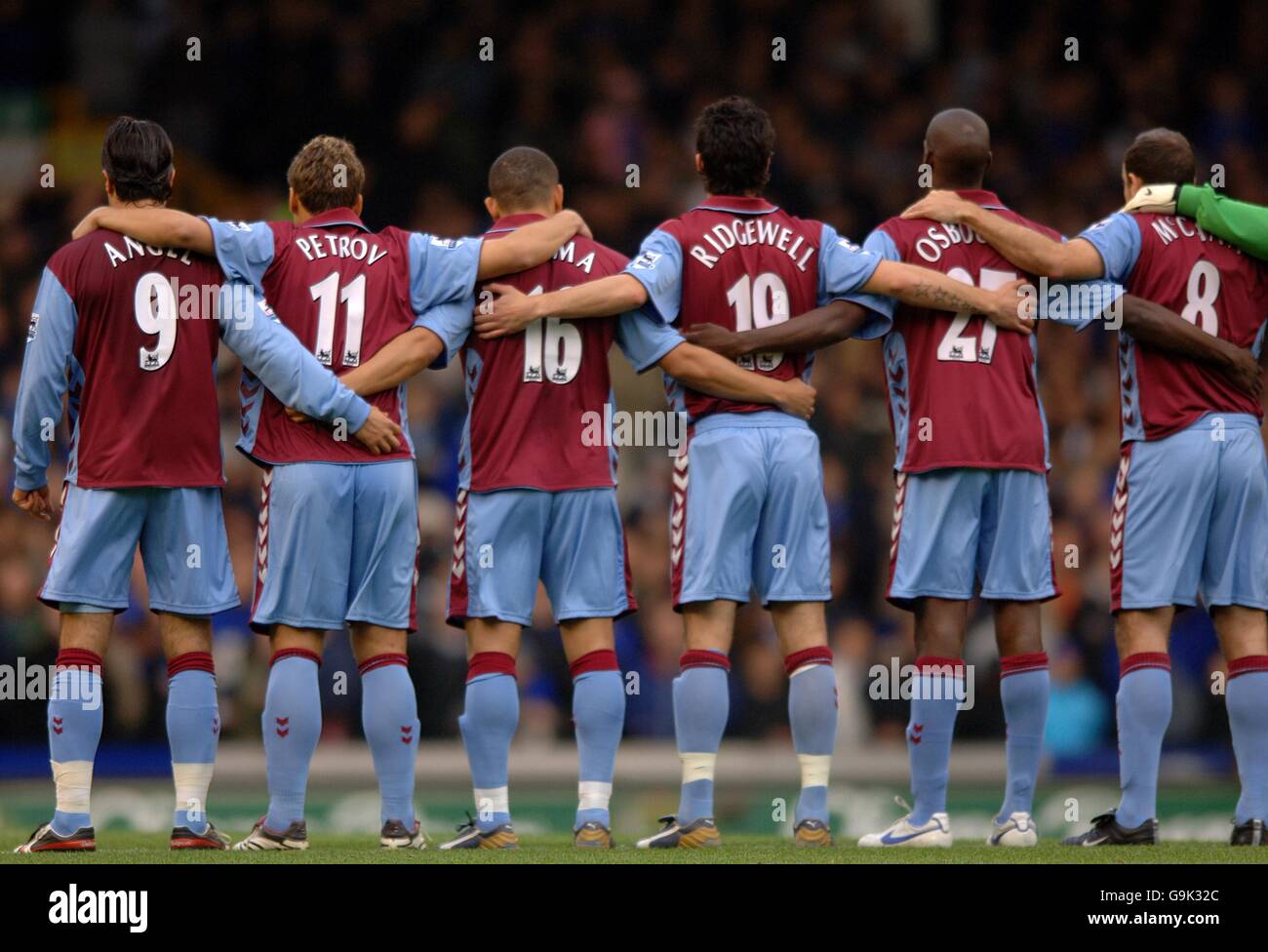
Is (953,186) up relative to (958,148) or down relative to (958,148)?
down

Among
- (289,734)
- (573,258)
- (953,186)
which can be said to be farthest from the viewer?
(953,186)

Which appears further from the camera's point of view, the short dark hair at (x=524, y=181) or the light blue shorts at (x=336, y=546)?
the short dark hair at (x=524, y=181)

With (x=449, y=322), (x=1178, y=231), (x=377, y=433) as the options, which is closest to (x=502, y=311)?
(x=449, y=322)

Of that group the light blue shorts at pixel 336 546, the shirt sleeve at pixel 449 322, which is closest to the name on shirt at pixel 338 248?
the shirt sleeve at pixel 449 322

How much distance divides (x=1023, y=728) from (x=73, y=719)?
3865 millimetres

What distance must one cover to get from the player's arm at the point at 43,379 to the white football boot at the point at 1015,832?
415 centimetres

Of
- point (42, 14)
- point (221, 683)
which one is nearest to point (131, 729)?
point (221, 683)

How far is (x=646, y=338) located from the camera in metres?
8.25

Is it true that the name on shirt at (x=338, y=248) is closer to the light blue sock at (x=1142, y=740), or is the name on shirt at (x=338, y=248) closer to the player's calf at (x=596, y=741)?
the player's calf at (x=596, y=741)

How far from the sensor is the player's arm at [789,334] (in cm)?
825

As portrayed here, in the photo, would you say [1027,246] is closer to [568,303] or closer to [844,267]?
[844,267]

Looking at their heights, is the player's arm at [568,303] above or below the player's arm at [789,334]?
above

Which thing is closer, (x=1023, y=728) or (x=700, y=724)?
(x=700, y=724)

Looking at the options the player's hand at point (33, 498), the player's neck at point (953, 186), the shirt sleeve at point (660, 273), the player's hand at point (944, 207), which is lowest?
the player's hand at point (33, 498)
